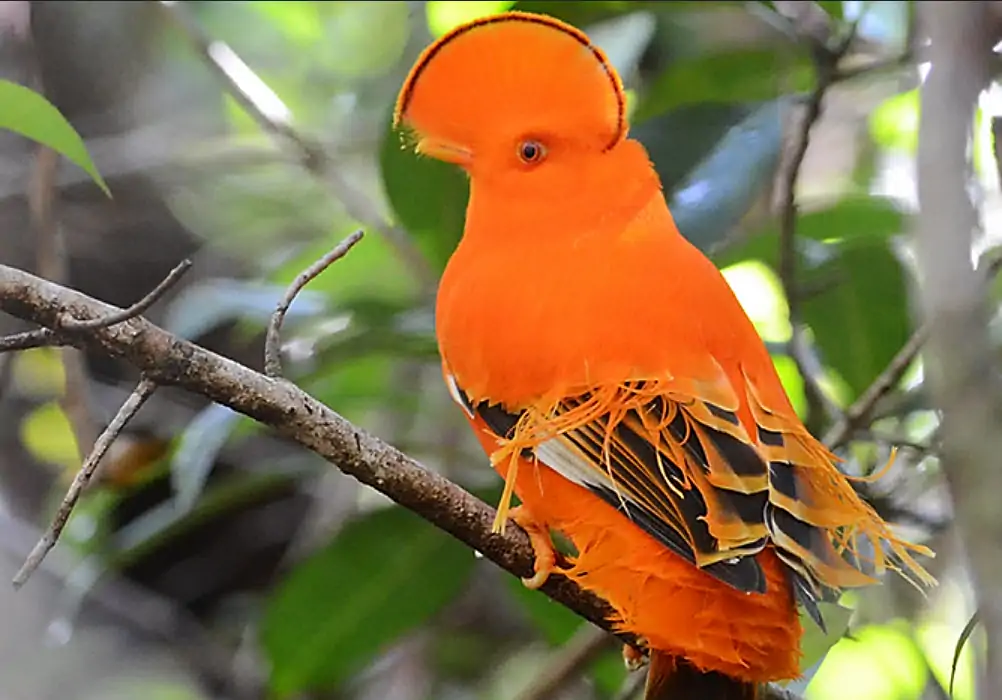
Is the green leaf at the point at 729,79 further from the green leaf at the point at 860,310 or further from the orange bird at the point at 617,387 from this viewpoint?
the orange bird at the point at 617,387

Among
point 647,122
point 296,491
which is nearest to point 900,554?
point 647,122

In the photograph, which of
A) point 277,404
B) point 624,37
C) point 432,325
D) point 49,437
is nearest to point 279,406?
point 277,404

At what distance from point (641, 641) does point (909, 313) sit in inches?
29.3

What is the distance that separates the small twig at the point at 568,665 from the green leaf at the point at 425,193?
53 cm

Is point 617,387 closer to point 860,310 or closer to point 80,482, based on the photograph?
point 80,482

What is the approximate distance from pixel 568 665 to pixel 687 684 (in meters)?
0.52

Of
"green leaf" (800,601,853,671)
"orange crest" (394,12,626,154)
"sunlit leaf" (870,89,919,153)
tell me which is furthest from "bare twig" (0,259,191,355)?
"sunlit leaf" (870,89,919,153)

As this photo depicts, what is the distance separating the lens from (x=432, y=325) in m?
1.35

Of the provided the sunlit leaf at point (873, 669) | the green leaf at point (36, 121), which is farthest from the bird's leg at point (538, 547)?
the sunlit leaf at point (873, 669)

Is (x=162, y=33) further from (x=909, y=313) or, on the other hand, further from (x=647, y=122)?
(x=909, y=313)

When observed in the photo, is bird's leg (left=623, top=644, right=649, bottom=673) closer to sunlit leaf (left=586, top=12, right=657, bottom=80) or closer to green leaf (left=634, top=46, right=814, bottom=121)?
sunlit leaf (left=586, top=12, right=657, bottom=80)

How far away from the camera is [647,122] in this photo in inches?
56.4

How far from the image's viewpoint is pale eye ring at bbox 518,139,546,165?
1.06 m

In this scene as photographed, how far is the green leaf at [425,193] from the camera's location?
1.39 meters
